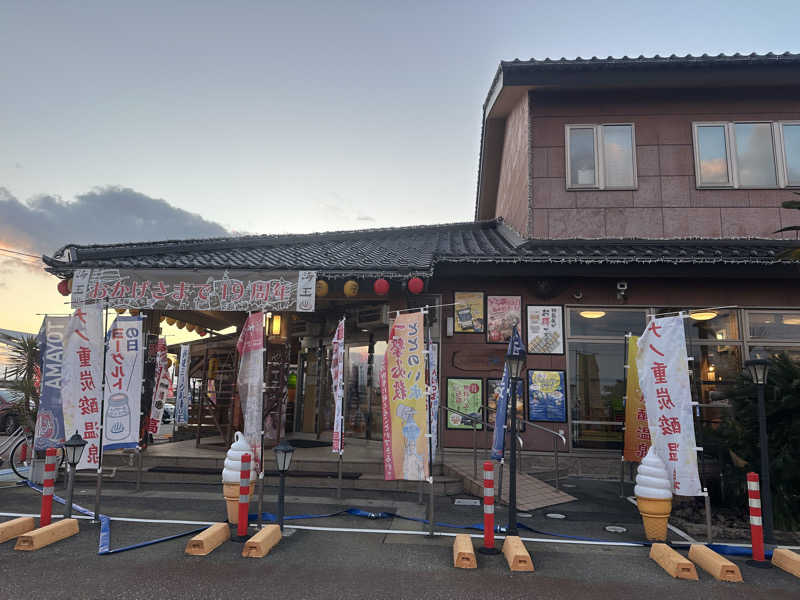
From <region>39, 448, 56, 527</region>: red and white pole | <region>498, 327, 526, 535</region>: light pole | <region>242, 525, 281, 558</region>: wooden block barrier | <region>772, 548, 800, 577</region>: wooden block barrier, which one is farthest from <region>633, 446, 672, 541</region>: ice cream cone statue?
<region>39, 448, 56, 527</region>: red and white pole

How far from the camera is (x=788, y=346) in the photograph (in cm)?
1039

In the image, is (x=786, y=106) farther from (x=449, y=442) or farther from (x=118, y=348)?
(x=118, y=348)

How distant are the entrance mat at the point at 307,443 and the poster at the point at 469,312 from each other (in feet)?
13.6

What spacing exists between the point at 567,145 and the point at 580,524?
27.1 ft

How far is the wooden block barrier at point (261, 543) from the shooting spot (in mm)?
5516

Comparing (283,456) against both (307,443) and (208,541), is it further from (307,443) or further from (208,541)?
(307,443)

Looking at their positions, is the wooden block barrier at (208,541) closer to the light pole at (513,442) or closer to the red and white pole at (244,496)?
the red and white pole at (244,496)

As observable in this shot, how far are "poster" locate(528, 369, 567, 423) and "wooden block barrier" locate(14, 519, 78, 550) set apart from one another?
791cm

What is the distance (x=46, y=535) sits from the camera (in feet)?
19.1

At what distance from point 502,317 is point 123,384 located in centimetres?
715

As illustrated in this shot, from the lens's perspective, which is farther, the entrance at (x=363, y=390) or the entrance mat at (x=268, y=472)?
the entrance at (x=363, y=390)

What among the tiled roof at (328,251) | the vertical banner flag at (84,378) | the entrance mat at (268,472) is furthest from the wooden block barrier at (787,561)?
the vertical banner flag at (84,378)

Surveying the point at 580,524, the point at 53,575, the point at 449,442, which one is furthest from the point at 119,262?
the point at 580,524

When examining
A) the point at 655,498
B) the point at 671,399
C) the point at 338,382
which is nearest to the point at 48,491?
the point at 338,382
